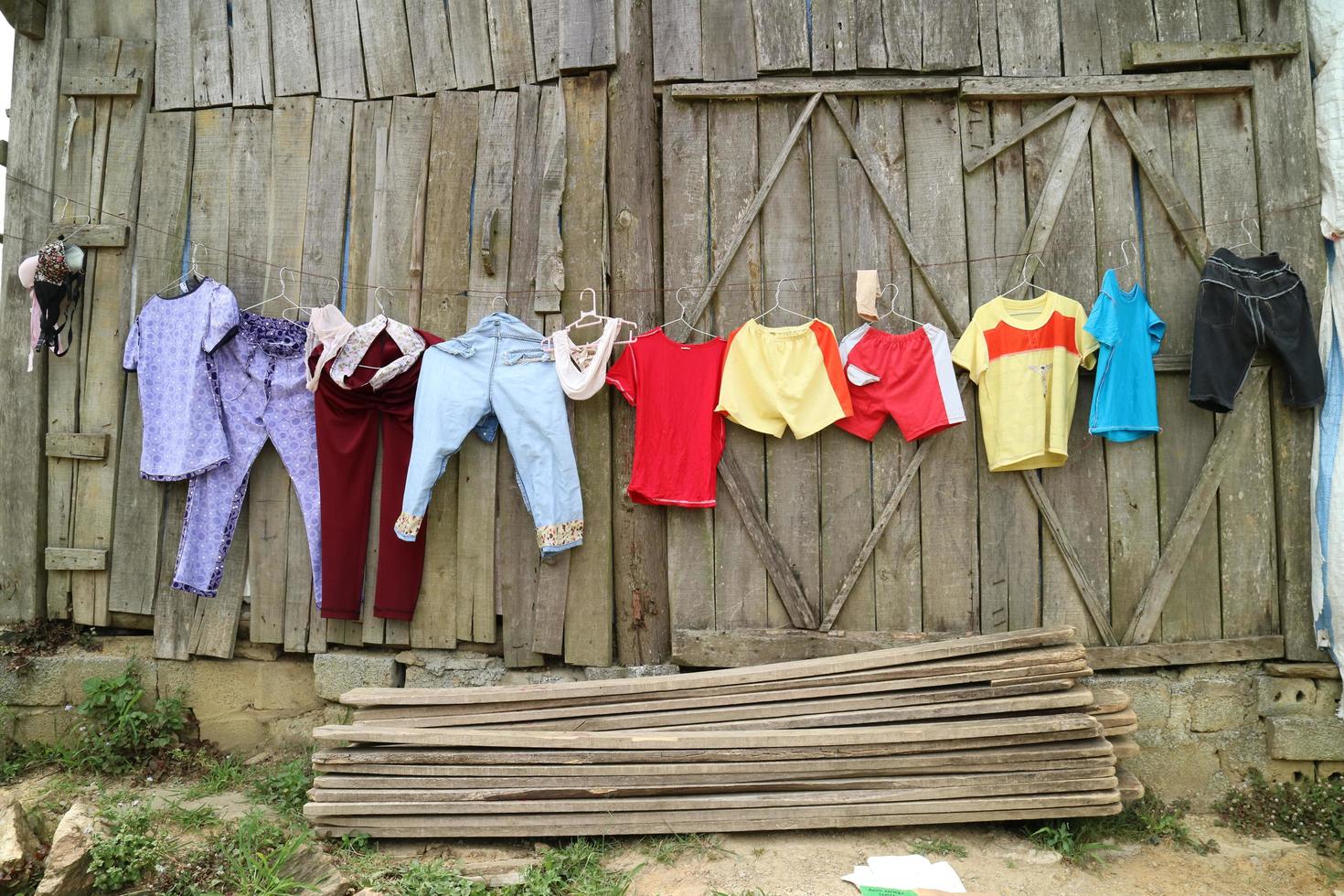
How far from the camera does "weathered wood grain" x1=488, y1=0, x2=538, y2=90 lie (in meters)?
4.54

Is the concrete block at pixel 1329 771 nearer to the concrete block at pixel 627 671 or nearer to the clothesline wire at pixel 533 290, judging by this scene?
the clothesline wire at pixel 533 290

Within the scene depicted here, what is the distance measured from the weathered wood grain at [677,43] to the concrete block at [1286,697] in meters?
4.36

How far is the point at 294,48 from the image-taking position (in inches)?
184

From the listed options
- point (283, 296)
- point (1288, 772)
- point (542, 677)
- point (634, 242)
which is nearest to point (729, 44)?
point (634, 242)

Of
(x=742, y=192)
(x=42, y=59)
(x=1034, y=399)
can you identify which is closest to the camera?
(x=1034, y=399)

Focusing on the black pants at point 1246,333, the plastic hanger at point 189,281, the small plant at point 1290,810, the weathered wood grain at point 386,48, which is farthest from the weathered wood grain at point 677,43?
the small plant at point 1290,810

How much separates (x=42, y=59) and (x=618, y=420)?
13.0 ft

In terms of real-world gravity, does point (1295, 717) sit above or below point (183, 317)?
below

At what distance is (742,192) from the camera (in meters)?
4.45

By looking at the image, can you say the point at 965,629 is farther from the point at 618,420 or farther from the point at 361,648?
the point at 361,648

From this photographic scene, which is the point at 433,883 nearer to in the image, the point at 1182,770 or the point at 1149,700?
the point at 1149,700

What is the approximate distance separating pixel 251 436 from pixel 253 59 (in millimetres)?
2159

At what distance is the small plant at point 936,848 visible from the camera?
3.61 meters

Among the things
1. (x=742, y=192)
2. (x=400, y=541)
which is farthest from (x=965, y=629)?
(x=400, y=541)
